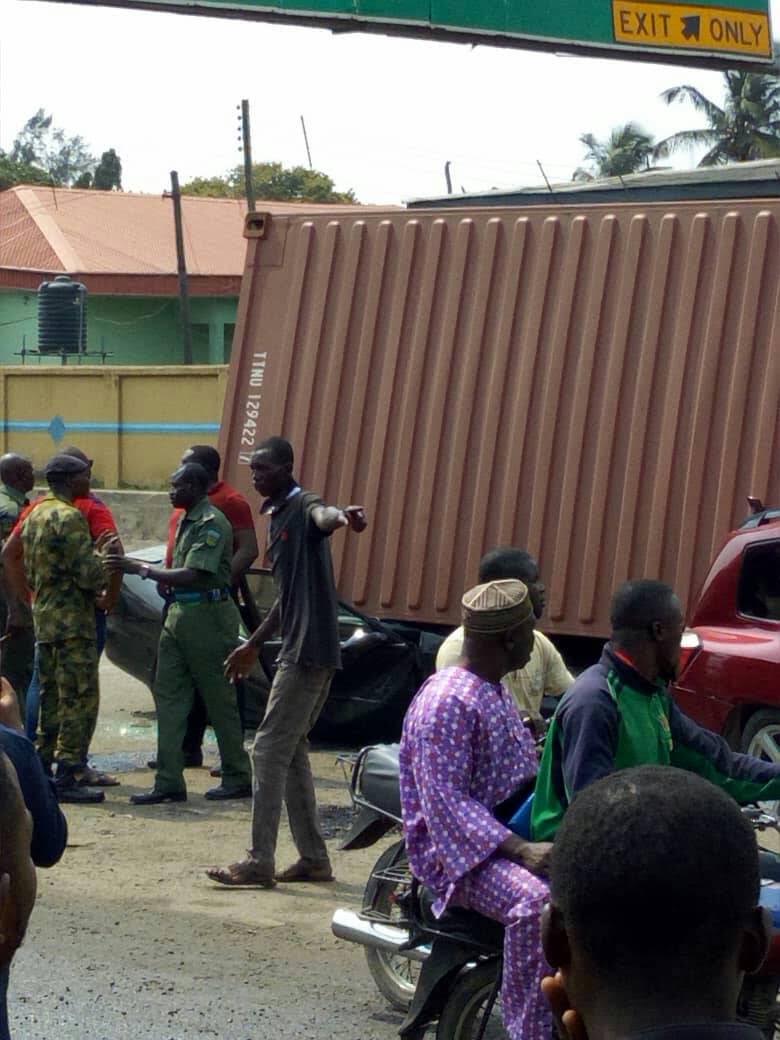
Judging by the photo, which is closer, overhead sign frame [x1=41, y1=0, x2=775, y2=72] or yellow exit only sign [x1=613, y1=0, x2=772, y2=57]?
overhead sign frame [x1=41, y1=0, x2=775, y2=72]

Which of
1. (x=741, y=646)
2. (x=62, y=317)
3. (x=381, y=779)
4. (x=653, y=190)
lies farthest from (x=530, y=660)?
(x=62, y=317)

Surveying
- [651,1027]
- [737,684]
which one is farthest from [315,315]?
[651,1027]

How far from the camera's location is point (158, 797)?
8664 millimetres

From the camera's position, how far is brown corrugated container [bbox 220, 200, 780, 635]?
979 cm

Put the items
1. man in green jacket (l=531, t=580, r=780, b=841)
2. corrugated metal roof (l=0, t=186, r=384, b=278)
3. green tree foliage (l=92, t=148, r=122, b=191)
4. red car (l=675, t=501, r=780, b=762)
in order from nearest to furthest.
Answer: man in green jacket (l=531, t=580, r=780, b=841)
red car (l=675, t=501, r=780, b=762)
corrugated metal roof (l=0, t=186, r=384, b=278)
green tree foliage (l=92, t=148, r=122, b=191)

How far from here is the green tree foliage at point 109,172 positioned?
75.0 m

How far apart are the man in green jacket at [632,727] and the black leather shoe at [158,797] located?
4.90 metres

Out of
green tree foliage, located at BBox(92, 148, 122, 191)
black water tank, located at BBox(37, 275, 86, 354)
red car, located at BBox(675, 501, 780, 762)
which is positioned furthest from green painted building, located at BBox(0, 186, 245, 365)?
red car, located at BBox(675, 501, 780, 762)

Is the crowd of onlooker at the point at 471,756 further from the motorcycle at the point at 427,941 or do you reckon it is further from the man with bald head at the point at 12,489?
the motorcycle at the point at 427,941

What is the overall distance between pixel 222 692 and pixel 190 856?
1.19 m

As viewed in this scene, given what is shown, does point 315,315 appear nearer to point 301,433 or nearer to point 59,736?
point 301,433

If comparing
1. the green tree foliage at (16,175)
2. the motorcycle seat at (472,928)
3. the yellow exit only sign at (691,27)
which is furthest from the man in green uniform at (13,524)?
the green tree foliage at (16,175)

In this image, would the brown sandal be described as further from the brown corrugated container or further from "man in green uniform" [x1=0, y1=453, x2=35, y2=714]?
the brown corrugated container

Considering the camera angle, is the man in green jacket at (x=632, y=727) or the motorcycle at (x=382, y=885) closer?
the man in green jacket at (x=632, y=727)
